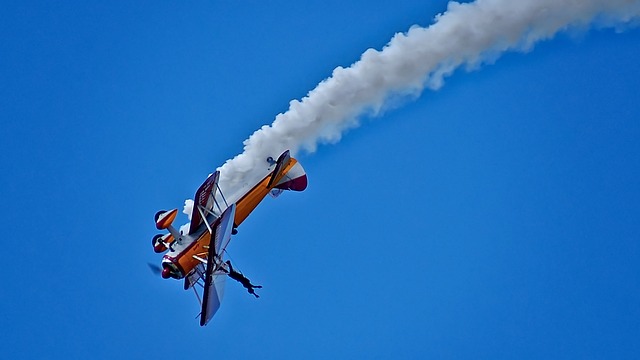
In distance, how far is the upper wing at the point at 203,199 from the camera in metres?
39.8

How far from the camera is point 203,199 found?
132 feet

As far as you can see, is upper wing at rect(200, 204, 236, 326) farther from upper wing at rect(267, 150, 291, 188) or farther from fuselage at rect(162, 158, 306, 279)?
upper wing at rect(267, 150, 291, 188)

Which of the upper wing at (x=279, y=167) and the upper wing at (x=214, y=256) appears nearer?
the upper wing at (x=214, y=256)

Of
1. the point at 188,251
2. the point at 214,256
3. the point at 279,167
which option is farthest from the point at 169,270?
the point at 279,167

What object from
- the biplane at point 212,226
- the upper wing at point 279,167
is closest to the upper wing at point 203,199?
the biplane at point 212,226

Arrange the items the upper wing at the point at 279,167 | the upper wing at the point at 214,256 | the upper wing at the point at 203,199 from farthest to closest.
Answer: the upper wing at the point at 279,167, the upper wing at the point at 203,199, the upper wing at the point at 214,256

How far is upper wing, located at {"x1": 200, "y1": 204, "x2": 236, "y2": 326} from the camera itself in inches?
1524

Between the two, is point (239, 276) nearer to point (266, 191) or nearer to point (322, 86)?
point (266, 191)

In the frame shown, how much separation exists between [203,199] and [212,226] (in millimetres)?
1089

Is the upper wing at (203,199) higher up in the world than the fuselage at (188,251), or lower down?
higher up

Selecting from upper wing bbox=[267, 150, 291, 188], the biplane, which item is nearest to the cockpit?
the biplane

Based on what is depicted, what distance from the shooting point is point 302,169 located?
43.9 m

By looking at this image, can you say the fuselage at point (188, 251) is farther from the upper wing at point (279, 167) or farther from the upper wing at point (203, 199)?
the upper wing at point (279, 167)

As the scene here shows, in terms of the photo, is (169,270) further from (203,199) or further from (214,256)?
(203,199)
